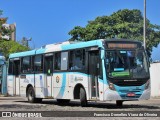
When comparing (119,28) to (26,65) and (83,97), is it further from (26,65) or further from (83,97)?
(83,97)

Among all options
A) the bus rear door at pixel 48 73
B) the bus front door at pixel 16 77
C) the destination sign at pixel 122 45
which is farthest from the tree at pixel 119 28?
the destination sign at pixel 122 45

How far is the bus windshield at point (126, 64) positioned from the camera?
19.8m

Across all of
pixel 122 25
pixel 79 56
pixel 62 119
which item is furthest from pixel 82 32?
pixel 62 119

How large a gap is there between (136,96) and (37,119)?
675 cm

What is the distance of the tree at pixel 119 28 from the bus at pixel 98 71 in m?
26.4

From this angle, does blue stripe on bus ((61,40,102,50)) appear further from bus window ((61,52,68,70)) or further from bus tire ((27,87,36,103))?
bus tire ((27,87,36,103))

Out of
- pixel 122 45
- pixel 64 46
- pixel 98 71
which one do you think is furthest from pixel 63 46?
pixel 122 45

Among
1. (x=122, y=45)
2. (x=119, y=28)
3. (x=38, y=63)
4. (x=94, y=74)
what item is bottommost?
(x=94, y=74)

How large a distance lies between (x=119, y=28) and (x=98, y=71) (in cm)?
3097

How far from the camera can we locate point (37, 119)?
1444 centimetres

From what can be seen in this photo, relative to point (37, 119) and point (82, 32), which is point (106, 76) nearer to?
point (37, 119)

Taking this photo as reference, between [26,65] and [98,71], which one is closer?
[98,71]

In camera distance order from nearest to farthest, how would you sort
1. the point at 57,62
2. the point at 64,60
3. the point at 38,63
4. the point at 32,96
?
1. the point at 64,60
2. the point at 57,62
3. the point at 38,63
4. the point at 32,96

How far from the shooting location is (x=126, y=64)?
19.9m
